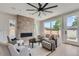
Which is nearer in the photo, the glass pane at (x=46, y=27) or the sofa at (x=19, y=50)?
the sofa at (x=19, y=50)

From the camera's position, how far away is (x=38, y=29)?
2.58 metres

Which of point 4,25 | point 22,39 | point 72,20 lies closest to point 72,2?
point 72,20

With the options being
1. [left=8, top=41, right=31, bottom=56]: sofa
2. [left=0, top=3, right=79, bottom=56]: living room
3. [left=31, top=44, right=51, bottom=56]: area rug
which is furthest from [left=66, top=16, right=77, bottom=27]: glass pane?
[left=8, top=41, right=31, bottom=56]: sofa

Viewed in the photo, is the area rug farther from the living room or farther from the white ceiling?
the white ceiling

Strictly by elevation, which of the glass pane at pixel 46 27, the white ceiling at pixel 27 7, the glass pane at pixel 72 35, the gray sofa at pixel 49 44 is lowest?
the gray sofa at pixel 49 44

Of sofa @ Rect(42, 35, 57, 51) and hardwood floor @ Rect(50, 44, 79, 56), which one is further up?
sofa @ Rect(42, 35, 57, 51)

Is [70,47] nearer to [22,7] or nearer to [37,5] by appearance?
[37,5]

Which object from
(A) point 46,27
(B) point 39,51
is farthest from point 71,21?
(B) point 39,51

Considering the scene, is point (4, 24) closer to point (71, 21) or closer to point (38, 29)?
point (38, 29)

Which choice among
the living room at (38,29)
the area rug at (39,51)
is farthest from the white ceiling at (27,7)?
the area rug at (39,51)

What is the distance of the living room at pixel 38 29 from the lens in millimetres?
2439

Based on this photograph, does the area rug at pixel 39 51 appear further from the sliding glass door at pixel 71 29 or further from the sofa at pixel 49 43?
the sliding glass door at pixel 71 29

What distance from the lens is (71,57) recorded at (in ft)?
8.04

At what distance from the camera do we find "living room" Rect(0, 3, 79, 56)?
8.00 feet
